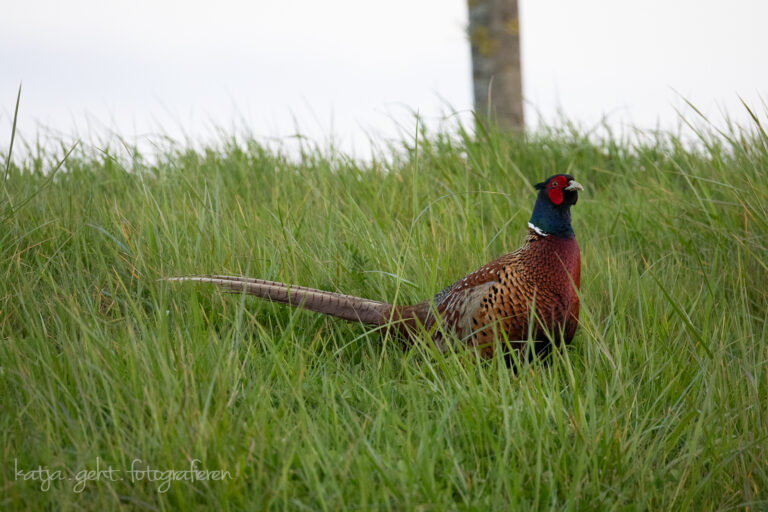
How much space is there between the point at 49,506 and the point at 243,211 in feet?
6.65

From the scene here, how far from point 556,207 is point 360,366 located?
1049mm

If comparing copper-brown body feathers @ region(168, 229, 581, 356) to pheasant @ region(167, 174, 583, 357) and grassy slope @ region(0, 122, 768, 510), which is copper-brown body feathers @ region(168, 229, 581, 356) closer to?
pheasant @ region(167, 174, 583, 357)

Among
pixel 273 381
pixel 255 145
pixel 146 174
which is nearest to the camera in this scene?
pixel 273 381

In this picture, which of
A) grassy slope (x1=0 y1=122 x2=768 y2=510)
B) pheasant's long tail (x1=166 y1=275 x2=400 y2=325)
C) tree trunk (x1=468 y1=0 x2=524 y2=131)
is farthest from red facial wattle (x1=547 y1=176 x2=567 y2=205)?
tree trunk (x1=468 y1=0 x2=524 y2=131)

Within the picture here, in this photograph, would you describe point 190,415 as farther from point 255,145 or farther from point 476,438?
point 255,145

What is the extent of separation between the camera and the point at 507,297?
2.58 meters

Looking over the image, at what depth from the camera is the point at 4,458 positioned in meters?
1.71

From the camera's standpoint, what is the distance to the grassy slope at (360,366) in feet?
5.60

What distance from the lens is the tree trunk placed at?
5848 millimetres

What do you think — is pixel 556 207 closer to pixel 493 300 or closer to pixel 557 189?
pixel 557 189

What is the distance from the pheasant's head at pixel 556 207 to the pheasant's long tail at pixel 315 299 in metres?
0.71

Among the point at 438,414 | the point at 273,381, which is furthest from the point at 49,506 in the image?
the point at 438,414

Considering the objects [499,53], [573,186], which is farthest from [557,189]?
[499,53]

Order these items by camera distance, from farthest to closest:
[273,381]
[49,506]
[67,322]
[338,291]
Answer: [338,291]
[67,322]
[273,381]
[49,506]
